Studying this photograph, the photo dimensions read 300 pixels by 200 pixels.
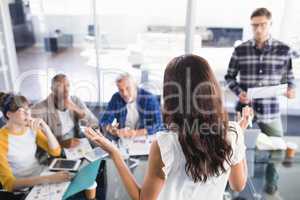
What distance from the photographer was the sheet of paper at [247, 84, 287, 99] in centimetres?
239

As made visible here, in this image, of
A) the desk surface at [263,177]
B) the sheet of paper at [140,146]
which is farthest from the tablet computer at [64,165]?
the sheet of paper at [140,146]

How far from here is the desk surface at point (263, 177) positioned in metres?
1.68

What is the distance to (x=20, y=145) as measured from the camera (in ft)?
6.12

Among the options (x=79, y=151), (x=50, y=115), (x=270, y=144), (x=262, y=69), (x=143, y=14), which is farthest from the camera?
(x=143, y=14)

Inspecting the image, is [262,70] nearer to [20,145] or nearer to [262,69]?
[262,69]

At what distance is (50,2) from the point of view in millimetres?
4109

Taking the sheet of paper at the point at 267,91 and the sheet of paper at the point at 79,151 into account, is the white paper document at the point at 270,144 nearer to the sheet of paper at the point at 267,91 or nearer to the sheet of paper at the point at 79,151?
the sheet of paper at the point at 267,91

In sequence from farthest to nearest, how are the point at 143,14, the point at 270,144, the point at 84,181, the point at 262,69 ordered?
the point at 143,14 < the point at 262,69 < the point at 270,144 < the point at 84,181

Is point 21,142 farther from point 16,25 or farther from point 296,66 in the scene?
point 16,25

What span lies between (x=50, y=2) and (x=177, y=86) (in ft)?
12.3

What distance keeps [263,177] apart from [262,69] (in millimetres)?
968

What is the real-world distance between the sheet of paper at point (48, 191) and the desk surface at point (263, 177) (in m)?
0.25

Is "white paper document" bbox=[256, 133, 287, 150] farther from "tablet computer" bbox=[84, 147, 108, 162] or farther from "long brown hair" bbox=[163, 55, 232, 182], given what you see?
"long brown hair" bbox=[163, 55, 232, 182]

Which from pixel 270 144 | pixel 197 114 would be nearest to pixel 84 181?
pixel 197 114
